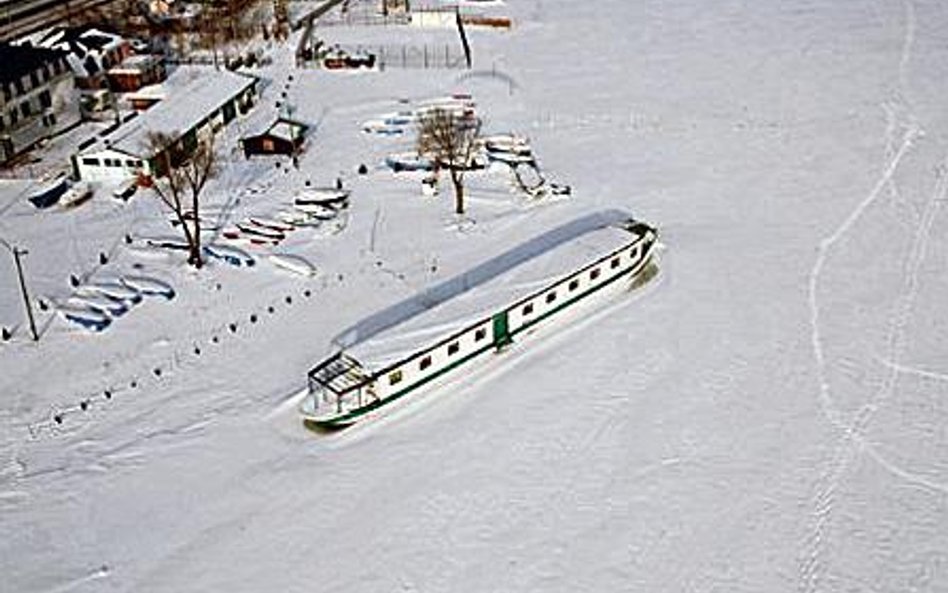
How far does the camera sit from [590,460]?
61.1 feet

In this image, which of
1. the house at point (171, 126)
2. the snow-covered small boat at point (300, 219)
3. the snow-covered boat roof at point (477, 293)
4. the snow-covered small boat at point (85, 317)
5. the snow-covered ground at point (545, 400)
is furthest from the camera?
the house at point (171, 126)

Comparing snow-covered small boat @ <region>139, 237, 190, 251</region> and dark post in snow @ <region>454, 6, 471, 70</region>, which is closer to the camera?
snow-covered small boat @ <region>139, 237, 190, 251</region>

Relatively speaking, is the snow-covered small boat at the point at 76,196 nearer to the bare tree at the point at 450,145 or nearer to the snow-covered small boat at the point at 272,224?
the snow-covered small boat at the point at 272,224

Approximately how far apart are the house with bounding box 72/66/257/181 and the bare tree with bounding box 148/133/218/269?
65 millimetres

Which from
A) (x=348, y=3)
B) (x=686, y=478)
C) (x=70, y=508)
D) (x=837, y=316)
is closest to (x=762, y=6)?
(x=348, y=3)

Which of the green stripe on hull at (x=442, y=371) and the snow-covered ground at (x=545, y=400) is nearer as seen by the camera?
the snow-covered ground at (x=545, y=400)

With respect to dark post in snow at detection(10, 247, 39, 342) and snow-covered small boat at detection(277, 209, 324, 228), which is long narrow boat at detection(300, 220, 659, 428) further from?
dark post in snow at detection(10, 247, 39, 342)

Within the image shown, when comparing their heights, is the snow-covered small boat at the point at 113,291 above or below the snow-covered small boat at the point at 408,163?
below

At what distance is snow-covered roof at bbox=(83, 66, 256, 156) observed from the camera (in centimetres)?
3088

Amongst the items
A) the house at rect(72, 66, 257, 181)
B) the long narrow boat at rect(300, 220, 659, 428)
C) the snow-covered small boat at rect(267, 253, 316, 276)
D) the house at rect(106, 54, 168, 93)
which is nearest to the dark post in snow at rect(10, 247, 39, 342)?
the house at rect(72, 66, 257, 181)

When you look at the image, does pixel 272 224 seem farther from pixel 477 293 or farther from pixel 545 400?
pixel 545 400

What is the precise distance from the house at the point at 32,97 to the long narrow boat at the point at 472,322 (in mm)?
16651

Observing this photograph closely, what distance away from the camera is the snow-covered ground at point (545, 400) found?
54.4 feet

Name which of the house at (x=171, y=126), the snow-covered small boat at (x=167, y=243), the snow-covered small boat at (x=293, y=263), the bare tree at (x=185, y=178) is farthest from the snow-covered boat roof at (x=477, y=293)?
the house at (x=171, y=126)
